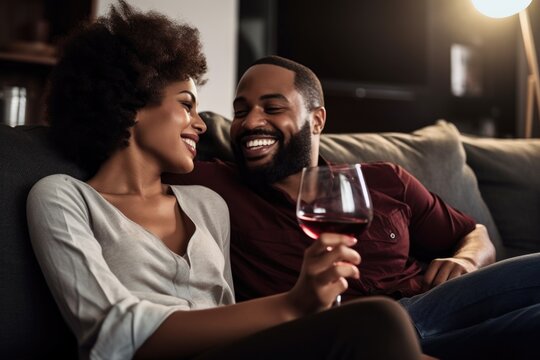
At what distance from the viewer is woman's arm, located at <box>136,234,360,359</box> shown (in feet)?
3.40

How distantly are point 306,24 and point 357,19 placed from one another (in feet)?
1.35

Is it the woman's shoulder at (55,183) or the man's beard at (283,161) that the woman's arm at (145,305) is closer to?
the woman's shoulder at (55,183)

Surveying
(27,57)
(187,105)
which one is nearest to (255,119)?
(187,105)

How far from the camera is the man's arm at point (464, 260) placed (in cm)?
165

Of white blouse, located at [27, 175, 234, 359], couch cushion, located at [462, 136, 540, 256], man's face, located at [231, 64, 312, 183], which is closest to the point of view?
white blouse, located at [27, 175, 234, 359]

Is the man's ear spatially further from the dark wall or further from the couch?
the dark wall

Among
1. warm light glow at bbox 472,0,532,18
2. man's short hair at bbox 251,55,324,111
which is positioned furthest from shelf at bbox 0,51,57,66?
warm light glow at bbox 472,0,532,18

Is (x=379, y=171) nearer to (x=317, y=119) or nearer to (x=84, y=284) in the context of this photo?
(x=317, y=119)

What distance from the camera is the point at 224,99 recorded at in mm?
3324

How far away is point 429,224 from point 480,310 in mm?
440

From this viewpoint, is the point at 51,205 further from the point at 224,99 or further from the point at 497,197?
the point at 224,99

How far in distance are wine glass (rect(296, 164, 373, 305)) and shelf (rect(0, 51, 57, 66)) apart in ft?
6.98

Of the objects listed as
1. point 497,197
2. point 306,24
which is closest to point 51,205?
point 497,197

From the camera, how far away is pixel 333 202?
104 cm
